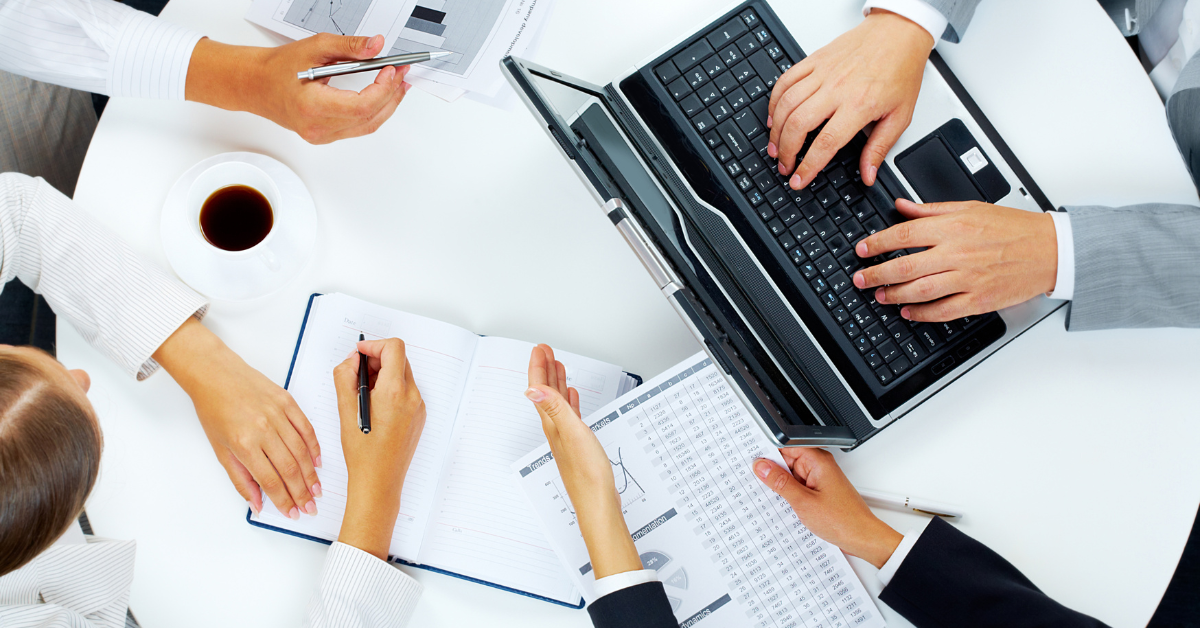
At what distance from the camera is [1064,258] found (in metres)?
0.78

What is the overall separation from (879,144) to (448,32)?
57cm

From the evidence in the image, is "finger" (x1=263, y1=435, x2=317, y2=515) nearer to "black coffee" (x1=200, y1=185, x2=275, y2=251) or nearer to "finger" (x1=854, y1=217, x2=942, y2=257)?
"black coffee" (x1=200, y1=185, x2=275, y2=251)

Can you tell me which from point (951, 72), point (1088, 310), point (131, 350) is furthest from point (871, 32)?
point (131, 350)

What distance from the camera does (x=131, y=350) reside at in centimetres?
81

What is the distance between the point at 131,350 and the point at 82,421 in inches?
4.8

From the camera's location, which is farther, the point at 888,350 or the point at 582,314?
the point at 582,314

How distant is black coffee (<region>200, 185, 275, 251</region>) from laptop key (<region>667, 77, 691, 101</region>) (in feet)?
1.69

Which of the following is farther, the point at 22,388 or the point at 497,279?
the point at 497,279

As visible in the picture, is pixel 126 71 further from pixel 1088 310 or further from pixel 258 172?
pixel 1088 310

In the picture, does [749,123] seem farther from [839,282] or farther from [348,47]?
[348,47]

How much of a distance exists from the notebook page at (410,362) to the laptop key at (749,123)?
0.44 metres

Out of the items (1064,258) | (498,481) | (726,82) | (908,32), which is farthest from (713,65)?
(498,481)

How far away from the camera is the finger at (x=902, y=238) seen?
0.76 meters

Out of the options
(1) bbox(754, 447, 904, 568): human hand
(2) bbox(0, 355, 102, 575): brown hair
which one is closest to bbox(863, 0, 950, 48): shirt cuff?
(1) bbox(754, 447, 904, 568): human hand
